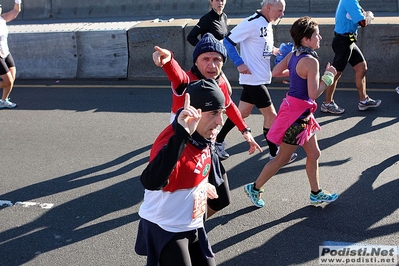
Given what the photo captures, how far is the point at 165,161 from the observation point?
3062mm

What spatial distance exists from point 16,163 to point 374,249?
447cm

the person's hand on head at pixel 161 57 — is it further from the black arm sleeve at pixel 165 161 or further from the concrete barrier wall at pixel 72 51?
the concrete barrier wall at pixel 72 51

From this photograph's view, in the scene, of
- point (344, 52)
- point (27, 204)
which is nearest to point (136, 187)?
point (27, 204)

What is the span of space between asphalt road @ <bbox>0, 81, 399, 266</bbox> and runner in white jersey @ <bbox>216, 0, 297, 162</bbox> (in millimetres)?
758

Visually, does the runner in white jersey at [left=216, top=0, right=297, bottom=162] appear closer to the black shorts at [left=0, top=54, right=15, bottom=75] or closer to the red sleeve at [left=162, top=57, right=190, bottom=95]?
the red sleeve at [left=162, top=57, right=190, bottom=95]

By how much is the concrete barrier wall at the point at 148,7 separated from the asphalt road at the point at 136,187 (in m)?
6.18

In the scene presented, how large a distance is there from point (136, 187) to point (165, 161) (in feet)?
10.5

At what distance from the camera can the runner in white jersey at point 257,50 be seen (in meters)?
6.41

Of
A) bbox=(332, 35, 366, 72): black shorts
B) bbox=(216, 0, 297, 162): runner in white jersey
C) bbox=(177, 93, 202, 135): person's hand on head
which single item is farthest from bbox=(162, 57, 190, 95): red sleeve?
bbox=(332, 35, 366, 72): black shorts

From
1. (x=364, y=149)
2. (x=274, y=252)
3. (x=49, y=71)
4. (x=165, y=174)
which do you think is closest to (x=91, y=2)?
(x=49, y=71)

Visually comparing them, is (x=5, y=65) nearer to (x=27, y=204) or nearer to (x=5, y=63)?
(x=5, y=63)

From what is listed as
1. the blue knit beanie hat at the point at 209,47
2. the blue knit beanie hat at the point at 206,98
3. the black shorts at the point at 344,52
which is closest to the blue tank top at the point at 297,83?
the blue knit beanie hat at the point at 209,47

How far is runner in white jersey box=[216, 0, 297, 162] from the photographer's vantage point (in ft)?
21.0

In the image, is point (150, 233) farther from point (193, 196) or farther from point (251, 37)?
point (251, 37)
